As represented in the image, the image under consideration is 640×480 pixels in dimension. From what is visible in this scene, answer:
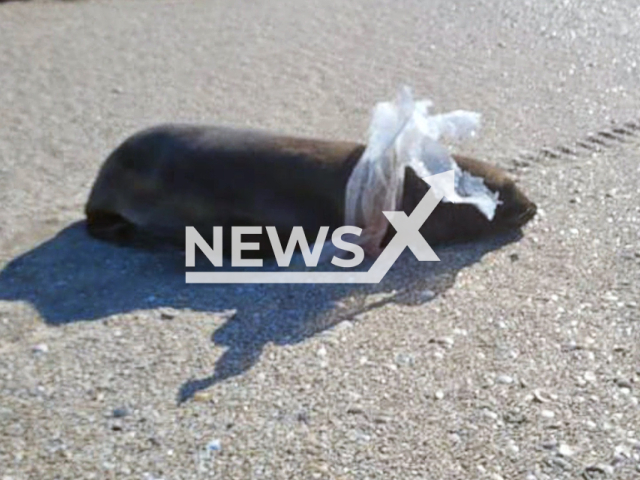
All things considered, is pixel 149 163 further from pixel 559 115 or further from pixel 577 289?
pixel 559 115

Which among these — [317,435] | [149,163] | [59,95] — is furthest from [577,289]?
[59,95]

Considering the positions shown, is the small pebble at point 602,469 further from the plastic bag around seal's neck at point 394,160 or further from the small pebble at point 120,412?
the plastic bag around seal's neck at point 394,160

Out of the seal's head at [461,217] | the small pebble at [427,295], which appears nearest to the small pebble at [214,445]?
the small pebble at [427,295]

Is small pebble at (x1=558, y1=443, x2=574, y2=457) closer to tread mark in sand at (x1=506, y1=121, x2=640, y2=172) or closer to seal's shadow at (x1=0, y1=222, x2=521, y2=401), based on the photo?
seal's shadow at (x1=0, y1=222, x2=521, y2=401)

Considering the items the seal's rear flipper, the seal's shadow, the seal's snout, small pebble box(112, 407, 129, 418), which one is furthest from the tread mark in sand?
small pebble box(112, 407, 129, 418)

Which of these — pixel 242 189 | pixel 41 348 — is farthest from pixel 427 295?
pixel 41 348

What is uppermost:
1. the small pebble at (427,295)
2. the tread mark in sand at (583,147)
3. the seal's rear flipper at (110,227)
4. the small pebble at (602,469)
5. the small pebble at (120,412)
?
the small pebble at (602,469)

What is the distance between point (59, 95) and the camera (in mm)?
6898

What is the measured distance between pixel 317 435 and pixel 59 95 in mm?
3769

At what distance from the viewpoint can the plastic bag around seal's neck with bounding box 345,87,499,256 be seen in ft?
15.2

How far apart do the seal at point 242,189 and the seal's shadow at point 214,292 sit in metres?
0.11

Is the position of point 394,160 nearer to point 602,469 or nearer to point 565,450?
point 565,450

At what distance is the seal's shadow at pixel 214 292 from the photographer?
4172 mm

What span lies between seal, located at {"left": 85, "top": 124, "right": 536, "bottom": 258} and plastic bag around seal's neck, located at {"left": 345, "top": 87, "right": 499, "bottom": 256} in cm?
7
